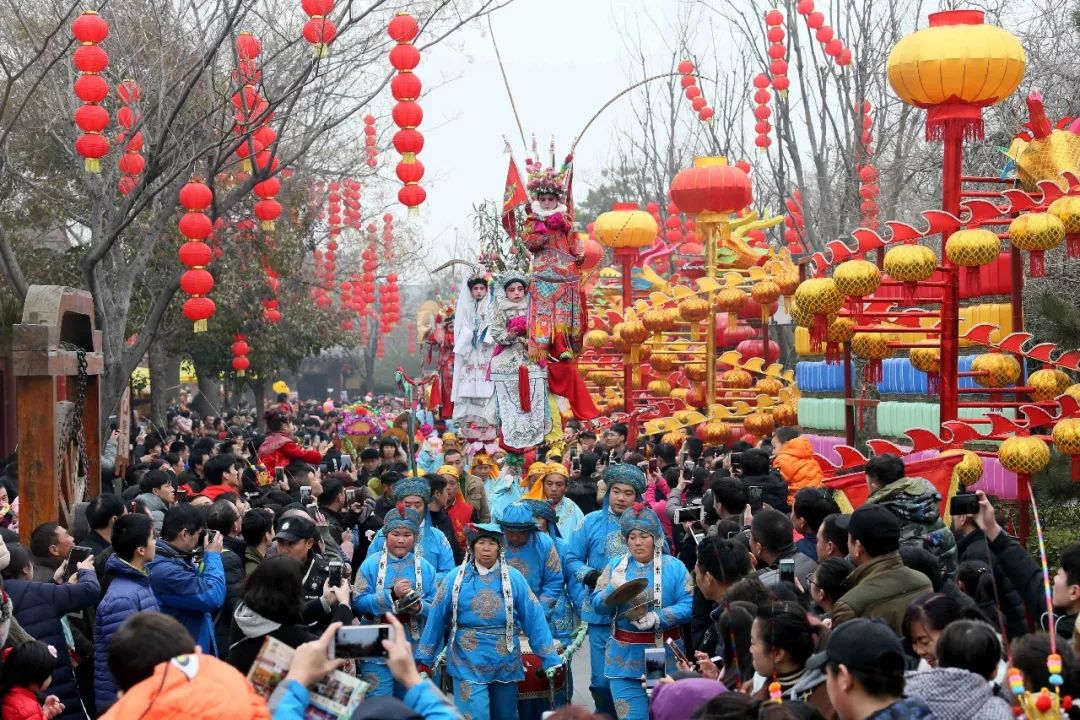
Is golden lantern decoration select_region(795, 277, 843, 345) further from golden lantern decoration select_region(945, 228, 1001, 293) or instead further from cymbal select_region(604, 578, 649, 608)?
cymbal select_region(604, 578, 649, 608)

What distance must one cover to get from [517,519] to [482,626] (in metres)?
1.17

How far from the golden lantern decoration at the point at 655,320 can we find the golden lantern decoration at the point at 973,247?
31.6 ft

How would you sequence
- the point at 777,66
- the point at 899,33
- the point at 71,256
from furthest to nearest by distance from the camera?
the point at 71,256, the point at 899,33, the point at 777,66

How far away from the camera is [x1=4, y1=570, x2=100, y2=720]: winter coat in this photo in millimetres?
6812

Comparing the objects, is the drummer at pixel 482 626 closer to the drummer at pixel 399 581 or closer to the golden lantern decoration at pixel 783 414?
the drummer at pixel 399 581

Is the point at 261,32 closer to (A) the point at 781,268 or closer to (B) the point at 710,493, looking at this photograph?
(A) the point at 781,268

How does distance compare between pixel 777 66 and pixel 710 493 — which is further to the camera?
pixel 777 66

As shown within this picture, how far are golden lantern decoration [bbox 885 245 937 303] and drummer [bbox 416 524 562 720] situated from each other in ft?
13.8

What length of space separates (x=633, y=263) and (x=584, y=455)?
12213mm

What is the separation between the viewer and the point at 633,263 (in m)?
25.8

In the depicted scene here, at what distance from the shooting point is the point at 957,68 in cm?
1162

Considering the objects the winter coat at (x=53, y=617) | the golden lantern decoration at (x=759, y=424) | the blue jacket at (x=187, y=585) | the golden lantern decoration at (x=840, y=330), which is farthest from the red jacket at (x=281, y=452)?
the golden lantern decoration at (x=759, y=424)

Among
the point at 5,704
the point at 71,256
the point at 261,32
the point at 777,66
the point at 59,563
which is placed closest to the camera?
the point at 5,704

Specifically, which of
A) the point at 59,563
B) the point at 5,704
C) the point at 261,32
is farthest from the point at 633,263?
the point at 5,704
